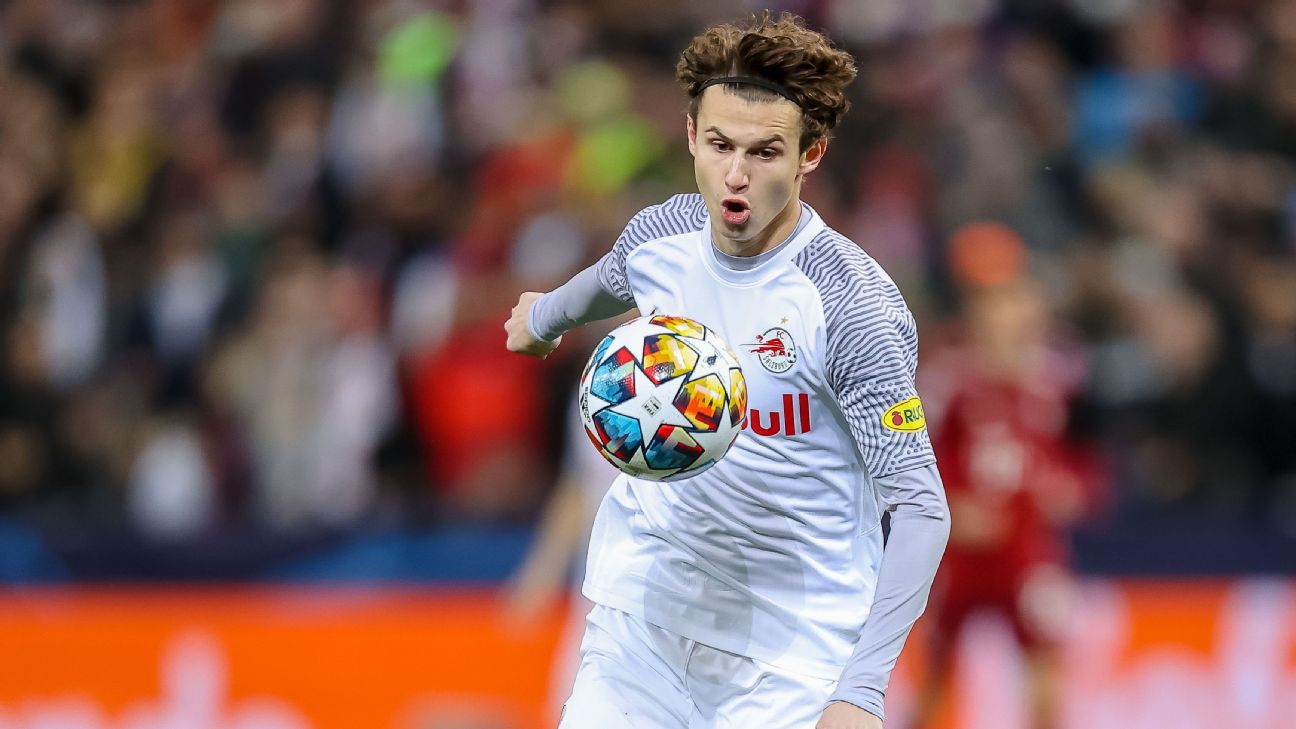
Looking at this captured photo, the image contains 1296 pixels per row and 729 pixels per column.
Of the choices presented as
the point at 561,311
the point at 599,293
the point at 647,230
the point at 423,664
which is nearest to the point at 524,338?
the point at 561,311

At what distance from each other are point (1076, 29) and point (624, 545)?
731 centimetres

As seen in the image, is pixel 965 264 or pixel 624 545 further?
pixel 965 264

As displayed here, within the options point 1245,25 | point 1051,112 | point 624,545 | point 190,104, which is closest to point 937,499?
point 624,545

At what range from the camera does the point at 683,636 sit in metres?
4.24

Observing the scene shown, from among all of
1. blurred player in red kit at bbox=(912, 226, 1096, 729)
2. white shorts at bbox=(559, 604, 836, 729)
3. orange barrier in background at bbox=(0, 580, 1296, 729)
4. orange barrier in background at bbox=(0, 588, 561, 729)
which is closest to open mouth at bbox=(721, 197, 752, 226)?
white shorts at bbox=(559, 604, 836, 729)

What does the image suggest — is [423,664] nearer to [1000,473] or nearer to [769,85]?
[1000,473]

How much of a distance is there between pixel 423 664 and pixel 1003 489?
2.79m

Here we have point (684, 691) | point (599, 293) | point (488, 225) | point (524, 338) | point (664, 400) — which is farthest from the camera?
point (488, 225)

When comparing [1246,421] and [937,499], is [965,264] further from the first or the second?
[937,499]

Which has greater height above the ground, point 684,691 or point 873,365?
point 873,365

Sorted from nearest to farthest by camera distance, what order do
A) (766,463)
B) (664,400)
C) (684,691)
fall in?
(664,400)
(766,463)
(684,691)

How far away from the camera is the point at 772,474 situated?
13.6 ft

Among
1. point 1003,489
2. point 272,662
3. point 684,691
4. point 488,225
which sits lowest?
point 272,662

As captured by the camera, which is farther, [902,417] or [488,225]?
[488,225]
